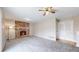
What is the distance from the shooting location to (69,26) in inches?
152

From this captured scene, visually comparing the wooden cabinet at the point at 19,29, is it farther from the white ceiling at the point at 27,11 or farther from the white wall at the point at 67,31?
the white wall at the point at 67,31

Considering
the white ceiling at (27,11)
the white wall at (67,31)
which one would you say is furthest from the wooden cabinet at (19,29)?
the white wall at (67,31)

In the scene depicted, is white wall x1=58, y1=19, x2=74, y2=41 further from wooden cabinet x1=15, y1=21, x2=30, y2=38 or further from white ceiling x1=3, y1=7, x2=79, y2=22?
wooden cabinet x1=15, y1=21, x2=30, y2=38

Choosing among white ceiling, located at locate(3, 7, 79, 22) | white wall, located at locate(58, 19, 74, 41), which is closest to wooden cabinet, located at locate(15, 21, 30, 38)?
white ceiling, located at locate(3, 7, 79, 22)

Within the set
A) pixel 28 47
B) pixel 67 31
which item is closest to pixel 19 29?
pixel 28 47

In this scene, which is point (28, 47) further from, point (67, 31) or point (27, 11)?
point (67, 31)

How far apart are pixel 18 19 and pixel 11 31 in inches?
14.1

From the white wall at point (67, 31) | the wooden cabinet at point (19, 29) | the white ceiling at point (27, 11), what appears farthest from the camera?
the white wall at point (67, 31)

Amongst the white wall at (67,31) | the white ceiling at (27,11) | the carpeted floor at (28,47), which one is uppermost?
the white ceiling at (27,11)

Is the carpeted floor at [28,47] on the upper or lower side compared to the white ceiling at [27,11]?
lower

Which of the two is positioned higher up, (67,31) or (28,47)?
(67,31)
